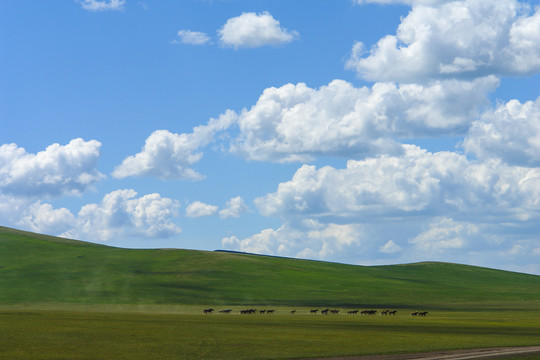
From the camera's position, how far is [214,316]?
10225 cm

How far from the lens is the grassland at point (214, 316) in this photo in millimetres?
52844

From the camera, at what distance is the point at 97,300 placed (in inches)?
5679

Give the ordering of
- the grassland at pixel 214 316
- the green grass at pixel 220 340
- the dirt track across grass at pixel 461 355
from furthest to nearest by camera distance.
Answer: the grassland at pixel 214 316
the green grass at pixel 220 340
the dirt track across grass at pixel 461 355

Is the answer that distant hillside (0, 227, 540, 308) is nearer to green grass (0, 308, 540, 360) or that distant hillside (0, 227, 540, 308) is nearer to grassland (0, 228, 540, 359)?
grassland (0, 228, 540, 359)

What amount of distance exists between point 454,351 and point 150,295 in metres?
111

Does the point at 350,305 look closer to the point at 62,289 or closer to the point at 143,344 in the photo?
the point at 62,289

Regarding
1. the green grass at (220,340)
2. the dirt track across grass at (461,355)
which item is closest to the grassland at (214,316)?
the green grass at (220,340)

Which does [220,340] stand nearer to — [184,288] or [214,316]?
[214,316]

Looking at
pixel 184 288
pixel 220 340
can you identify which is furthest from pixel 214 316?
pixel 184 288

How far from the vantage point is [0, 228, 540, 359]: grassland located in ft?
173

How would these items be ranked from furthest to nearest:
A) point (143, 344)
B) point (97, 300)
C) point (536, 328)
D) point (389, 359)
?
point (97, 300)
point (536, 328)
point (143, 344)
point (389, 359)

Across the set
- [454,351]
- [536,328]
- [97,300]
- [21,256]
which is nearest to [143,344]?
[454,351]

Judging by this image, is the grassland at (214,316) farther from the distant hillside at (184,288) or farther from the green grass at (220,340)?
the distant hillside at (184,288)

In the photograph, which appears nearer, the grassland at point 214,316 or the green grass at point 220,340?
the green grass at point 220,340
